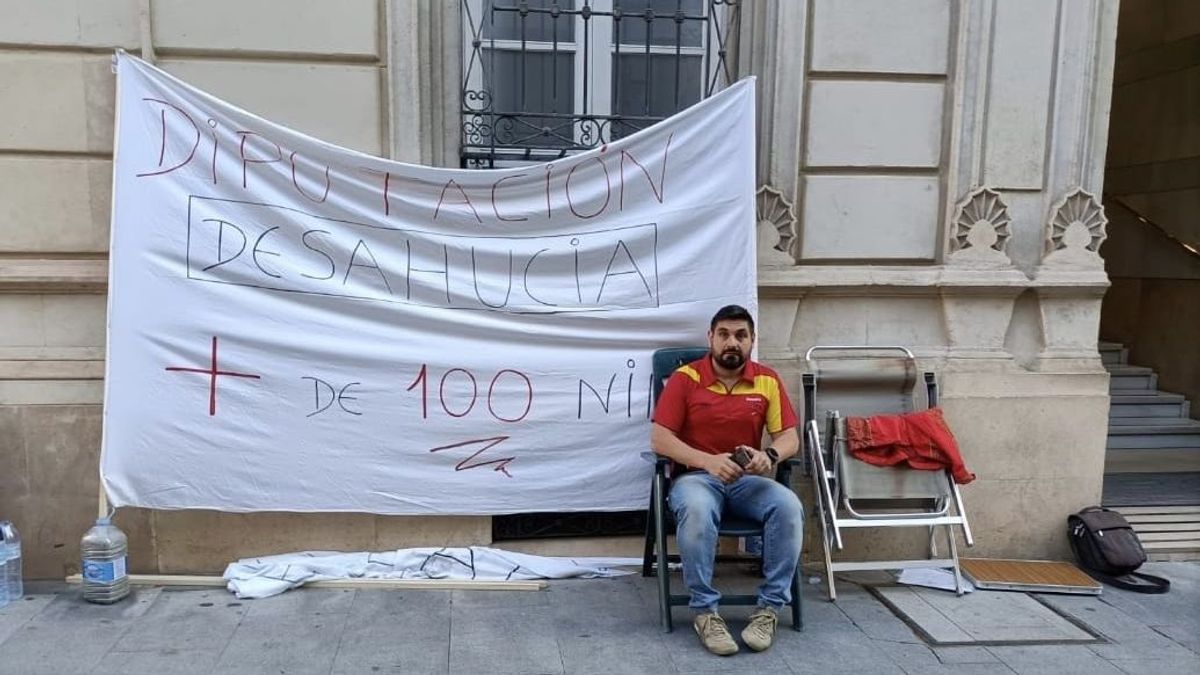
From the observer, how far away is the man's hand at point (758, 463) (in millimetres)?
3756

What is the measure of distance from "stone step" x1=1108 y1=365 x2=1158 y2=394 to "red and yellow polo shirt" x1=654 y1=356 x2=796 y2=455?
4523mm

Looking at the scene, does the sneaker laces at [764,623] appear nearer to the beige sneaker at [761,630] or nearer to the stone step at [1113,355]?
the beige sneaker at [761,630]

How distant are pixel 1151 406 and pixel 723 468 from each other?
4979mm

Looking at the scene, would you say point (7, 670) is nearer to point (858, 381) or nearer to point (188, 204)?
point (188, 204)

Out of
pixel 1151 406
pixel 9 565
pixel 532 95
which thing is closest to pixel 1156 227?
pixel 1151 406

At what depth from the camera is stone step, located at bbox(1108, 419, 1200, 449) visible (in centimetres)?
648

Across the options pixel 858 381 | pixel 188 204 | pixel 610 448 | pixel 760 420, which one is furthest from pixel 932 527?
pixel 188 204

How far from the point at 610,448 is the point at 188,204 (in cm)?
243

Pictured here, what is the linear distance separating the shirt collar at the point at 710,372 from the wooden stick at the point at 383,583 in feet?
4.56

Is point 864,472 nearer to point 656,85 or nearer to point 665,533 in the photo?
point 665,533

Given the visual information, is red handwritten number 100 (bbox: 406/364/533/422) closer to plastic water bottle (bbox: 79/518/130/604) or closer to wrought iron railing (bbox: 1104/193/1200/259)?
plastic water bottle (bbox: 79/518/130/604)

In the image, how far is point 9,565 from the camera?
4.02m

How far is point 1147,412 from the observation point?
673 centimetres

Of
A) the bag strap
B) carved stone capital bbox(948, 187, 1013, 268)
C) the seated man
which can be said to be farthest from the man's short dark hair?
the bag strap
